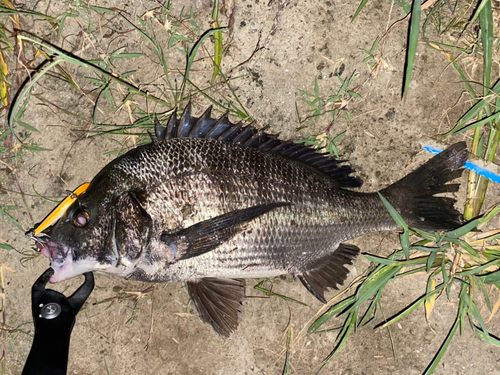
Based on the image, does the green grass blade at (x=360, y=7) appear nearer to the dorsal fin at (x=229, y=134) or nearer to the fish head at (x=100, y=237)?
the dorsal fin at (x=229, y=134)

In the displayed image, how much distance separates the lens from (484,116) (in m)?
2.76

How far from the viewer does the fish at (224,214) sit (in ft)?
7.52

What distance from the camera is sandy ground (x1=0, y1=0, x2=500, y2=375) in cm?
284

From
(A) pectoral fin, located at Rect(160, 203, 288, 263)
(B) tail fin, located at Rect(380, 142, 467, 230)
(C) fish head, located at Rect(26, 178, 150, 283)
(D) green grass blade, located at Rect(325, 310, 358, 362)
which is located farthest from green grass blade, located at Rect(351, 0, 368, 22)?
(D) green grass blade, located at Rect(325, 310, 358, 362)

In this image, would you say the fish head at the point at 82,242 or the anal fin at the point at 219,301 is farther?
the anal fin at the point at 219,301

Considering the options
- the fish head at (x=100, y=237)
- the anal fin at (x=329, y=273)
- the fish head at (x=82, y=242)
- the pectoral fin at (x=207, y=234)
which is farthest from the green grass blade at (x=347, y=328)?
the fish head at (x=82, y=242)

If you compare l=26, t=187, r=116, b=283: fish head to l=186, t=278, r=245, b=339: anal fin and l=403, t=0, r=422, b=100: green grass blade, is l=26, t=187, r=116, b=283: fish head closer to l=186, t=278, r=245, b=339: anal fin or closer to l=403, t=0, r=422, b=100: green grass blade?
l=186, t=278, r=245, b=339: anal fin

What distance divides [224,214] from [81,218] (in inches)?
34.2

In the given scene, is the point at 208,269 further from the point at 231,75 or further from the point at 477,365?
the point at 477,365

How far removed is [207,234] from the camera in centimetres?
229

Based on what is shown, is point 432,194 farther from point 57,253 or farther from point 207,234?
point 57,253

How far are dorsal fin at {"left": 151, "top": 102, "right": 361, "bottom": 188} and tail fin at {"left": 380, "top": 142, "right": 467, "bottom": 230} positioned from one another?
55 centimetres

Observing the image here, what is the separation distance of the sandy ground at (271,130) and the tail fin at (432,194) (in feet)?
0.88

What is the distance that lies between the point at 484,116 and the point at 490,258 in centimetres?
103
